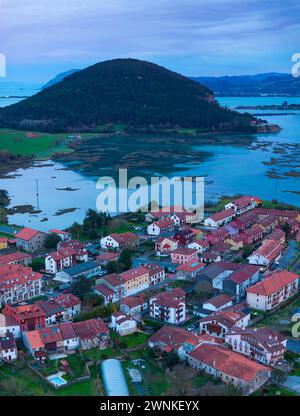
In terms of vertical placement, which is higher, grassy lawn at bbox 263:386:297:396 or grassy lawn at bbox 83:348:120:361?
grassy lawn at bbox 263:386:297:396

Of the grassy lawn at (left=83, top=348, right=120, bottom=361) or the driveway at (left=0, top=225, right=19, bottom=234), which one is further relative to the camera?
the driveway at (left=0, top=225, right=19, bottom=234)

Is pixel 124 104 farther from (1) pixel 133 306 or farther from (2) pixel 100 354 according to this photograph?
(2) pixel 100 354

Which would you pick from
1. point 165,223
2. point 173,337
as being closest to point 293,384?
point 173,337

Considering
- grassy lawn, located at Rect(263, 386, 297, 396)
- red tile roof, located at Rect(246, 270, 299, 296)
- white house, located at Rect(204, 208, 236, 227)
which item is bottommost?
grassy lawn, located at Rect(263, 386, 297, 396)

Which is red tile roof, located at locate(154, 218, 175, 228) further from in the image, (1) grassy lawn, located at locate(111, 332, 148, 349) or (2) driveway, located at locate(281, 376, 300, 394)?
(2) driveway, located at locate(281, 376, 300, 394)

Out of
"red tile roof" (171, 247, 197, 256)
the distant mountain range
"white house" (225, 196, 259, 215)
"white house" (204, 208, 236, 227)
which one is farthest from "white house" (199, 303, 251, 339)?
the distant mountain range

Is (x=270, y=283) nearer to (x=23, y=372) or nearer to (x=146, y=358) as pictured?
(x=146, y=358)

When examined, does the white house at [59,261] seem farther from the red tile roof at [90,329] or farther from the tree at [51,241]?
the red tile roof at [90,329]
